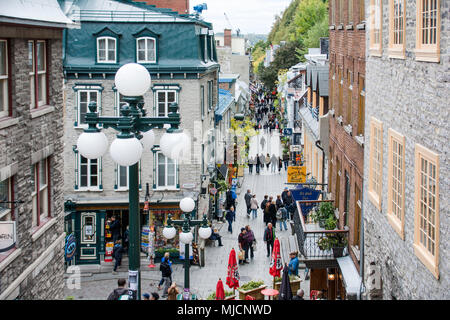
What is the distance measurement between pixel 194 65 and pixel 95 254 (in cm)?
854

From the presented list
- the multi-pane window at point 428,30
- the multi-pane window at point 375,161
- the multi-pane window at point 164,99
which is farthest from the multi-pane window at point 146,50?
the multi-pane window at point 428,30

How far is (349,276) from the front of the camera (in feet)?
46.2

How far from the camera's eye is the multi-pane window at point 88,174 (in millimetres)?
24156

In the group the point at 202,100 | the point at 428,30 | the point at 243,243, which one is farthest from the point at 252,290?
the point at 202,100

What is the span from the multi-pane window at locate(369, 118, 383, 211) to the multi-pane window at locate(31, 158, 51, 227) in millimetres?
6971

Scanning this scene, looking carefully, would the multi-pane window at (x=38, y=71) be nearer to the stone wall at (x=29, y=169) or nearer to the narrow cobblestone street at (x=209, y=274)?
the stone wall at (x=29, y=169)

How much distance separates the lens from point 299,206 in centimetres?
1884

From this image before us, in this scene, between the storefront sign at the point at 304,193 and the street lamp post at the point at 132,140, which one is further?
the storefront sign at the point at 304,193

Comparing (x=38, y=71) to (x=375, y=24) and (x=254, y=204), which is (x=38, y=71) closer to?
(x=375, y=24)

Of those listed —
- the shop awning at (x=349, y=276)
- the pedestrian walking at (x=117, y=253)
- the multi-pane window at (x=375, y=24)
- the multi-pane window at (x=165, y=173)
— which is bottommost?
the pedestrian walking at (x=117, y=253)

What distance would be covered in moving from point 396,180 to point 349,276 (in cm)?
421

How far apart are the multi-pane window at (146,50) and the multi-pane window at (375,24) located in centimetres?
1257

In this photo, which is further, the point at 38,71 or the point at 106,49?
the point at 106,49

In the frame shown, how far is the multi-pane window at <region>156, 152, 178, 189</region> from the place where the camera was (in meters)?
24.4
